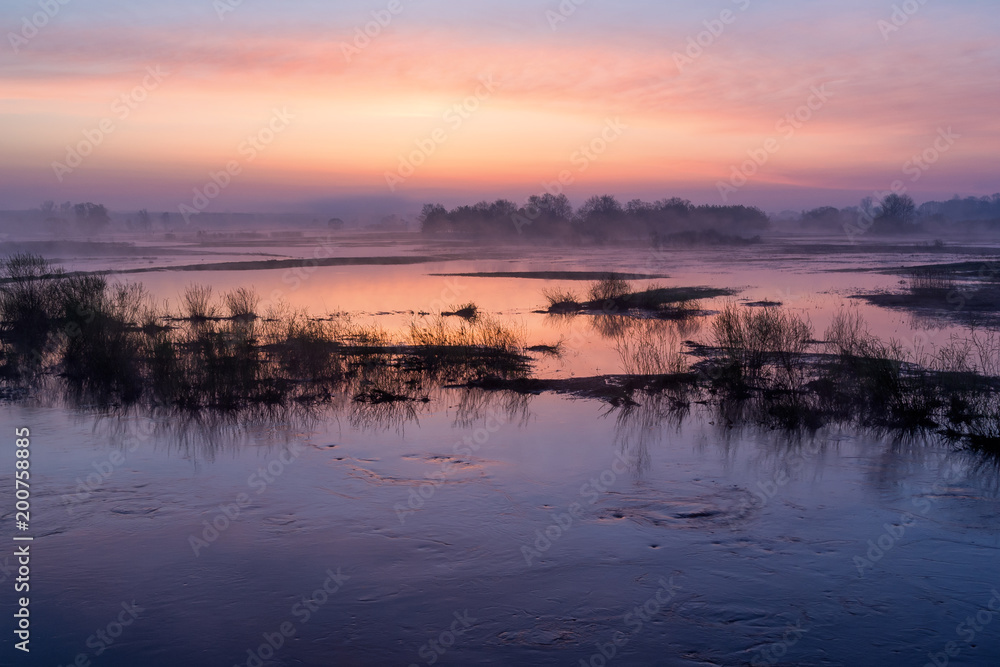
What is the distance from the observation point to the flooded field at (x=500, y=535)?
4.89m

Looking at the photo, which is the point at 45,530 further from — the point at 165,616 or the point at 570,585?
the point at 570,585

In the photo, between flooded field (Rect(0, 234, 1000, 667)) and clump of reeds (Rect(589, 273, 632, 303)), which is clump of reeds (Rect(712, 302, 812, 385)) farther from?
clump of reeds (Rect(589, 273, 632, 303))

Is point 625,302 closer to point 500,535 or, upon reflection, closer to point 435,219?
point 500,535

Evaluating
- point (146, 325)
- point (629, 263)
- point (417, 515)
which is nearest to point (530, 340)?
point (146, 325)

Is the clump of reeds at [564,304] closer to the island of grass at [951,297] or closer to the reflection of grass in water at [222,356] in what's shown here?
the reflection of grass in water at [222,356]

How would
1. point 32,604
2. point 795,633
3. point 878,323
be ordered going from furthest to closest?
point 878,323, point 32,604, point 795,633

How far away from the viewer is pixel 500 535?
21.2 ft

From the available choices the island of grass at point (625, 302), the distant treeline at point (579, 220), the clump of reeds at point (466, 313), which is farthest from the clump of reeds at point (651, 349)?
the distant treeline at point (579, 220)

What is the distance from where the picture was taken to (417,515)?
6.89 metres

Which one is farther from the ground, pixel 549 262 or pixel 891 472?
pixel 549 262

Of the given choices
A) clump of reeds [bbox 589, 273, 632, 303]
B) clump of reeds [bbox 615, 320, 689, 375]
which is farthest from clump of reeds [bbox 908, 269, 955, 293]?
clump of reeds [bbox 615, 320, 689, 375]

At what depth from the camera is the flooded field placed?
16.1ft

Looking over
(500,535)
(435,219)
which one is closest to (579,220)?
(435,219)

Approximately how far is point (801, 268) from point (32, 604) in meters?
37.5
